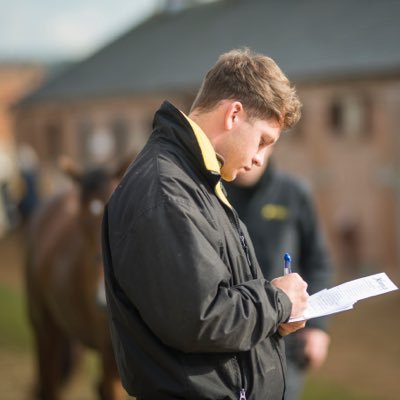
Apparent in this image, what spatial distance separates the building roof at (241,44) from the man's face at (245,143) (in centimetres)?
1250


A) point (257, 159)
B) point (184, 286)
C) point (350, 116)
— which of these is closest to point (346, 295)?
point (257, 159)

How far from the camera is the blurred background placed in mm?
8305

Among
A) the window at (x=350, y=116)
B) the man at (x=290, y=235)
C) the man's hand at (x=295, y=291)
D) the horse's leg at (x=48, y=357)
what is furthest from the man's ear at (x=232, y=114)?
the window at (x=350, y=116)

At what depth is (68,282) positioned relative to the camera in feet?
16.4

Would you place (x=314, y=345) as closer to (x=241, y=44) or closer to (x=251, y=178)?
(x=251, y=178)

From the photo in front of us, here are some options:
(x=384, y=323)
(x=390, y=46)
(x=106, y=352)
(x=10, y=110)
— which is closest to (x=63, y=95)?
(x=10, y=110)

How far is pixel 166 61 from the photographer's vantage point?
21641 millimetres

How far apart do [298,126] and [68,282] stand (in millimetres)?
11195

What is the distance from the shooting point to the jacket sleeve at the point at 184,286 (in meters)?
1.77

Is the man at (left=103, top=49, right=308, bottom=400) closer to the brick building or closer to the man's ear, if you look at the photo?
the man's ear

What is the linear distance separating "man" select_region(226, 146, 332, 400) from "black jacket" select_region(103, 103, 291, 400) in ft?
5.03

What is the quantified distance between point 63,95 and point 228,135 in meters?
22.9

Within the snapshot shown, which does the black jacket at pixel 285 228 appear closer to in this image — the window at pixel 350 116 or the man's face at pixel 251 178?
the man's face at pixel 251 178

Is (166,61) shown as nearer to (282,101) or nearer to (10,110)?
(10,110)
